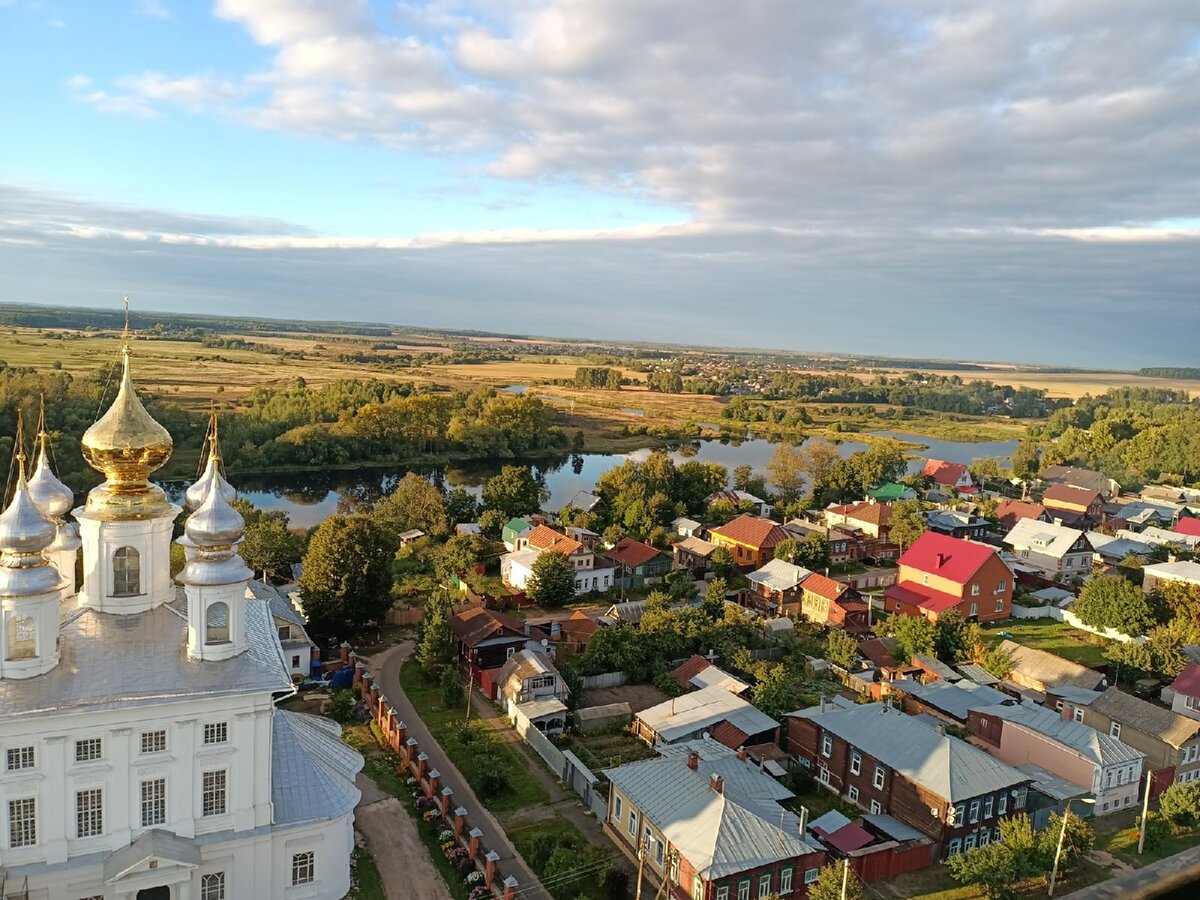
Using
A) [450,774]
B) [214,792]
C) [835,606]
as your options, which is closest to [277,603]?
[450,774]

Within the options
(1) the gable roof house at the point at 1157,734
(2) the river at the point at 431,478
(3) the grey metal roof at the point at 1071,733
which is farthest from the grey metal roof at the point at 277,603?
(2) the river at the point at 431,478

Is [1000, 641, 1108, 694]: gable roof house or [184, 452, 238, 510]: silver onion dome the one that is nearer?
[184, 452, 238, 510]: silver onion dome

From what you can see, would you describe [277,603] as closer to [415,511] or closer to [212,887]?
[212,887]

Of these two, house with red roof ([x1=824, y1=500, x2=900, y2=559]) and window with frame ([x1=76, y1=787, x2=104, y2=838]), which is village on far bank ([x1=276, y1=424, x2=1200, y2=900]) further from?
window with frame ([x1=76, y1=787, x2=104, y2=838])

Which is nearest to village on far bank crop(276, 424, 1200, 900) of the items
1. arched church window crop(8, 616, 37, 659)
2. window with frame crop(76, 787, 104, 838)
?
window with frame crop(76, 787, 104, 838)

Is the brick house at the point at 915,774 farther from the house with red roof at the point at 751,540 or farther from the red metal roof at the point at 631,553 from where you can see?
the house with red roof at the point at 751,540

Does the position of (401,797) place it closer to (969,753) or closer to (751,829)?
(751,829)
